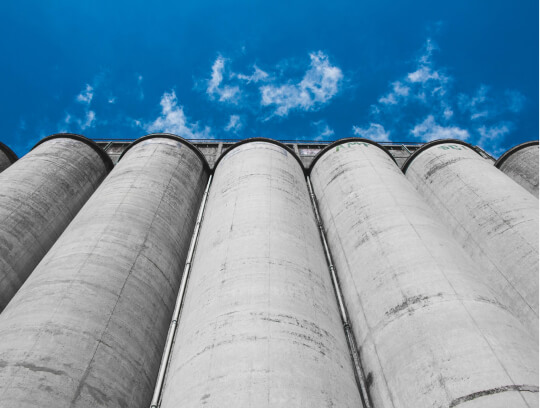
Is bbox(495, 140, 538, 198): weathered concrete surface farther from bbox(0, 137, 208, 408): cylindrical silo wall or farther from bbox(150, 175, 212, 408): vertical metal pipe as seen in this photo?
bbox(0, 137, 208, 408): cylindrical silo wall

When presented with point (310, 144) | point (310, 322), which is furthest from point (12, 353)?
point (310, 144)

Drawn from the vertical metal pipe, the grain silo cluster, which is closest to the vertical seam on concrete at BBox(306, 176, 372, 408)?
the grain silo cluster

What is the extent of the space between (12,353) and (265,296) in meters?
4.60

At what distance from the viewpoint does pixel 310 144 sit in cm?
2095

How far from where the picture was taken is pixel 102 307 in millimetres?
7832

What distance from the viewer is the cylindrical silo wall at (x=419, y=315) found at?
19.8ft

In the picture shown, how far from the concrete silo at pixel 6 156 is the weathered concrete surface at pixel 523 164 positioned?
21996 mm

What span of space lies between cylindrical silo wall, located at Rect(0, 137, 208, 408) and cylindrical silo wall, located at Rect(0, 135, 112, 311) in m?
1.35

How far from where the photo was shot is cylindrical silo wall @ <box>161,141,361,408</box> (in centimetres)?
596

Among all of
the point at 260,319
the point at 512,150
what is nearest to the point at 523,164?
the point at 512,150

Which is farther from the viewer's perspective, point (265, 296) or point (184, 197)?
point (184, 197)

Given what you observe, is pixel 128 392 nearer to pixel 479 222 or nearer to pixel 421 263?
pixel 421 263

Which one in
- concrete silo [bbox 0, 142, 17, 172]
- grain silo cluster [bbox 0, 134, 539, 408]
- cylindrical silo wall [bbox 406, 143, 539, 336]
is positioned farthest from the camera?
concrete silo [bbox 0, 142, 17, 172]

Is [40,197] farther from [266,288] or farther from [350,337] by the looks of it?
[350,337]
